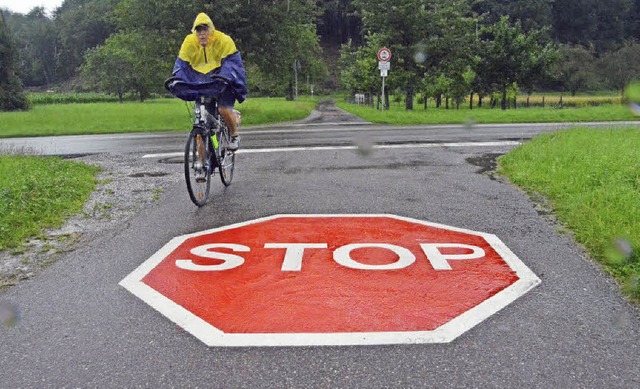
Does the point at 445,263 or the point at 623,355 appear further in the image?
the point at 445,263

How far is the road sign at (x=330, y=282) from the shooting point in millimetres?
2783

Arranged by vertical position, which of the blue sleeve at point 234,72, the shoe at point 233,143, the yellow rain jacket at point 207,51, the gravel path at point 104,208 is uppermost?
the yellow rain jacket at point 207,51

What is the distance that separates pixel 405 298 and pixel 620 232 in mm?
2177

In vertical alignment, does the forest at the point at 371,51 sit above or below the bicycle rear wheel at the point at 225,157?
above

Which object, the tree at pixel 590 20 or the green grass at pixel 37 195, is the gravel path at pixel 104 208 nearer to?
the green grass at pixel 37 195

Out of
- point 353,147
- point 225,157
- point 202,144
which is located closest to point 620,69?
point 353,147

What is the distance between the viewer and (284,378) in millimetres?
2326

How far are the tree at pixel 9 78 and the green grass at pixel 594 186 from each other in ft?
158

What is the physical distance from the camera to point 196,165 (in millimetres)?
5566

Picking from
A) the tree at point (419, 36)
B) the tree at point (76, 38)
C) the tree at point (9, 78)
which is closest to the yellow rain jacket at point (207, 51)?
the tree at point (419, 36)

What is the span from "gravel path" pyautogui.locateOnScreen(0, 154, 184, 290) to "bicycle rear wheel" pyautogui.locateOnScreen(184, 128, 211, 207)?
2.32 ft

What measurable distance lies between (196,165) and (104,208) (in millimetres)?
1253

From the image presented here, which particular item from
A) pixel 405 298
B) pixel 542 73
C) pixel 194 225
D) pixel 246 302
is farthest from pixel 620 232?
pixel 542 73

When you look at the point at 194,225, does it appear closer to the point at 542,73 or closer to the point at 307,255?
the point at 307,255
